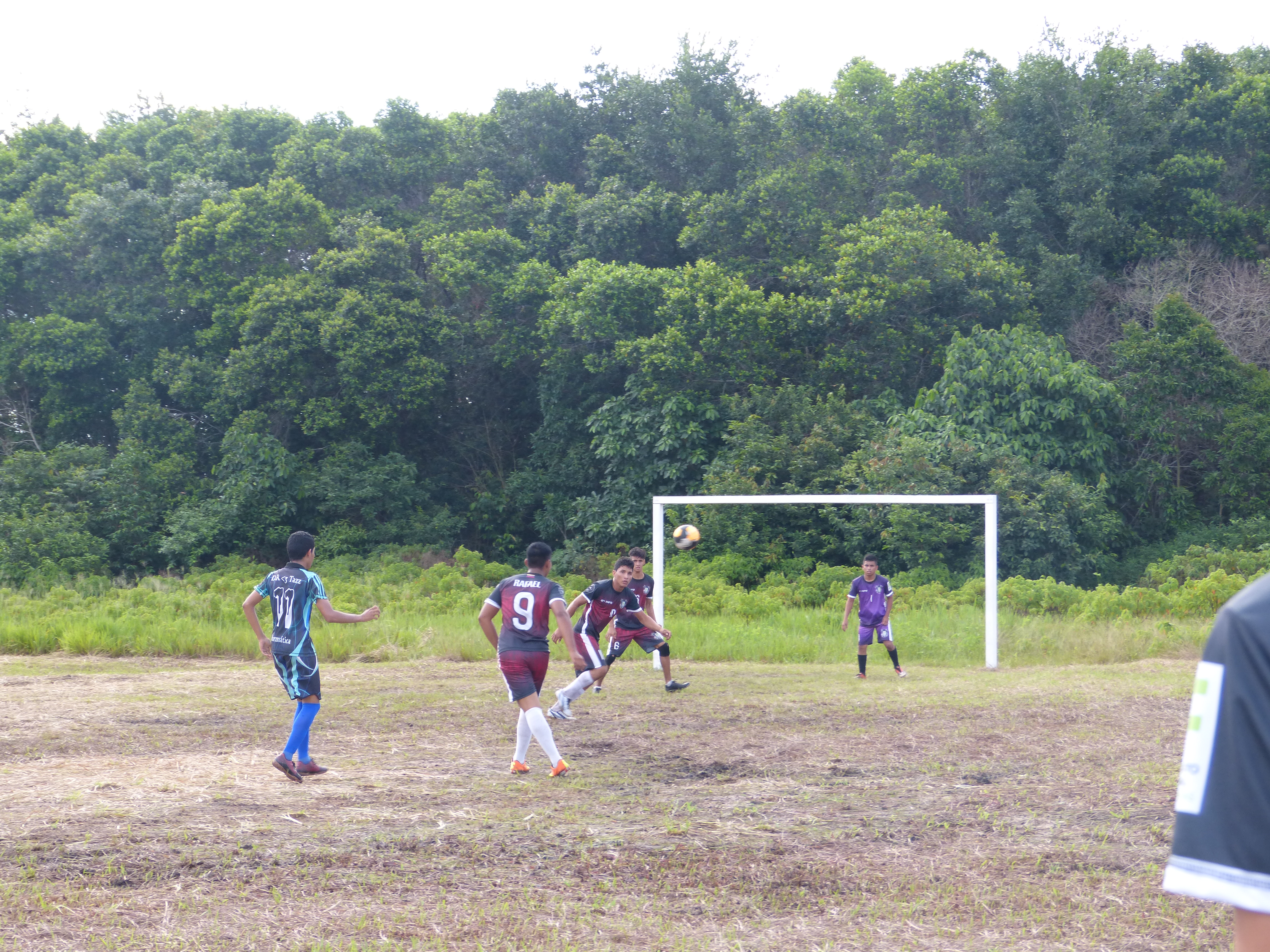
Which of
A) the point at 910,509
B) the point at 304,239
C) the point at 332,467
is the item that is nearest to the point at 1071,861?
the point at 910,509

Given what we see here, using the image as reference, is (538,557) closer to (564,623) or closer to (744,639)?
(564,623)

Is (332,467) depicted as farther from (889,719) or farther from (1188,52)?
(1188,52)

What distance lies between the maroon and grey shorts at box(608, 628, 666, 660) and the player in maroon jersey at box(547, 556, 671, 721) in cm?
14

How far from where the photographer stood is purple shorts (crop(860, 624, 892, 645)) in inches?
527

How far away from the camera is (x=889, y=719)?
10.9 metres

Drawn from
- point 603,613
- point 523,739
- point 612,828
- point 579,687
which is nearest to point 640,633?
point 603,613

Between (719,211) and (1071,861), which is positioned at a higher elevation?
(719,211)

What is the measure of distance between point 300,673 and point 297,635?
11.0 inches

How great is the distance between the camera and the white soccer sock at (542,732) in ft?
26.3

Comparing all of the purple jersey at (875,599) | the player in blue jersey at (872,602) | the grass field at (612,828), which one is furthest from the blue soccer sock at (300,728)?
the purple jersey at (875,599)

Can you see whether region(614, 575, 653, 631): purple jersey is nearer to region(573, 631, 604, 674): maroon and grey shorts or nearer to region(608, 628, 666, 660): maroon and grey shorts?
region(608, 628, 666, 660): maroon and grey shorts

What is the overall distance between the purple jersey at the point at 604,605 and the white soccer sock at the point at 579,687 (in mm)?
1196

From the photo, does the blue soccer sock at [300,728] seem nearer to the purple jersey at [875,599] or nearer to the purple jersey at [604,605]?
the purple jersey at [604,605]

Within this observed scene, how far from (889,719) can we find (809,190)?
18550mm
